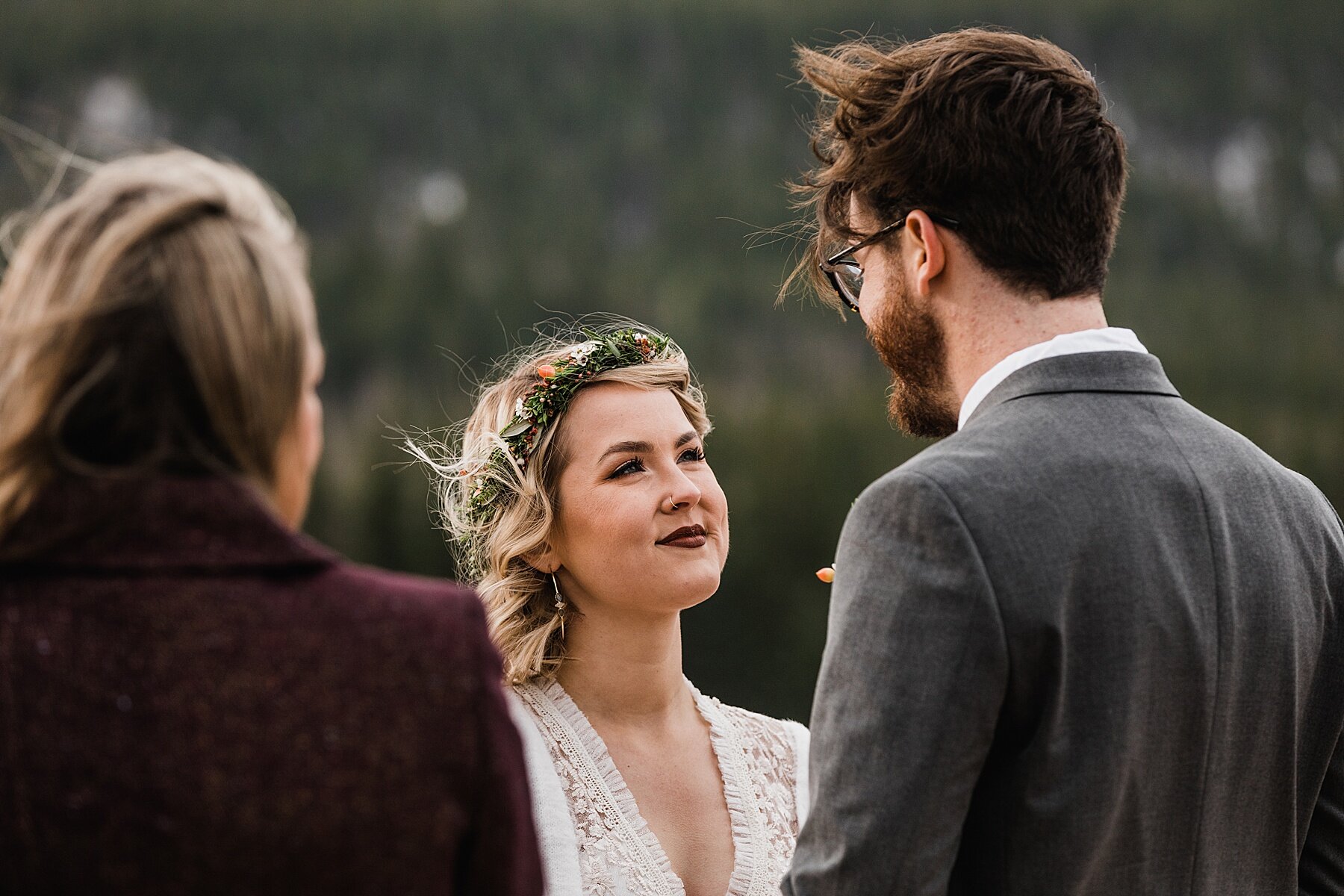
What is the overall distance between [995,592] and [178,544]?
3.35 ft

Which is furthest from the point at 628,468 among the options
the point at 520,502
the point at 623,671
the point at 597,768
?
the point at 597,768

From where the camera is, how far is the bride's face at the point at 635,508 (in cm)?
311

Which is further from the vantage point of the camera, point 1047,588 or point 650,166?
point 650,166

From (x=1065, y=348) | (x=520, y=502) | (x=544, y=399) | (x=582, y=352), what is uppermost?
(x=1065, y=348)

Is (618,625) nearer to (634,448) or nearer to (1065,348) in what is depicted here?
(634,448)

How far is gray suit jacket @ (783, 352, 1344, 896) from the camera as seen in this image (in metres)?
1.77

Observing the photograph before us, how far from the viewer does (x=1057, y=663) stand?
1793mm

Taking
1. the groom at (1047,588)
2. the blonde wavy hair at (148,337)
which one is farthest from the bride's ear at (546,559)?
the blonde wavy hair at (148,337)

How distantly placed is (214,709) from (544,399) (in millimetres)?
2034

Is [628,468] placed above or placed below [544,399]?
below

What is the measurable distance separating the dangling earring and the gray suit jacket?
1.43 m

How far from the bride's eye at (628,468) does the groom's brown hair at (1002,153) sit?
120 centimetres

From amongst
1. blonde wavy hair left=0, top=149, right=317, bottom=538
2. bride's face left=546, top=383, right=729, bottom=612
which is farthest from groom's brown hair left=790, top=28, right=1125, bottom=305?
bride's face left=546, top=383, right=729, bottom=612

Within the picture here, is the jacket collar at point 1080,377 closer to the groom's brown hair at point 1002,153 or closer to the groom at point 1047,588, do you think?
the groom at point 1047,588
